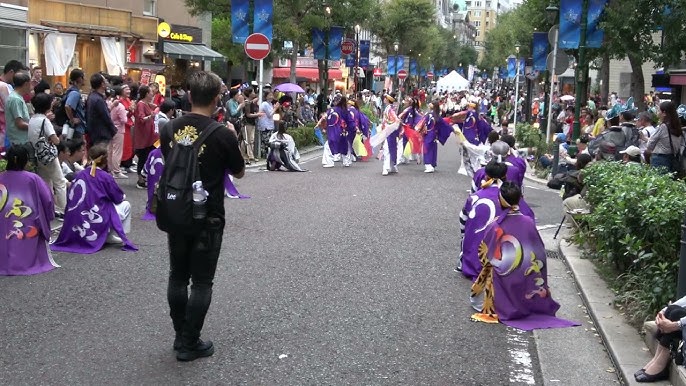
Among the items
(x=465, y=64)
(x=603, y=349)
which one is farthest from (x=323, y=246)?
(x=465, y=64)

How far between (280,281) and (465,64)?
13740 cm

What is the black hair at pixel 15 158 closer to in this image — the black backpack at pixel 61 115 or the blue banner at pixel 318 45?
the black backpack at pixel 61 115

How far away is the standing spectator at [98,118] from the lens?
43.9ft

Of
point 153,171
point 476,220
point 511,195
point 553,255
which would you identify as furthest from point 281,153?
point 511,195

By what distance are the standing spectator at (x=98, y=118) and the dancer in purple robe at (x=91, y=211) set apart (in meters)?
4.19

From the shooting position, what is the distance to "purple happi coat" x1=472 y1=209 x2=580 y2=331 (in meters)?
7.10

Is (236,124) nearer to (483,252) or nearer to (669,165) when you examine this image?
(669,165)

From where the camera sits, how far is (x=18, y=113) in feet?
34.9

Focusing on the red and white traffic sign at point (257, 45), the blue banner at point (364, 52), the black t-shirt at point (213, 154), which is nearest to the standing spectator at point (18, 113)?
the black t-shirt at point (213, 154)

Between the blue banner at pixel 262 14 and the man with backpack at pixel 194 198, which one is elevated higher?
the blue banner at pixel 262 14

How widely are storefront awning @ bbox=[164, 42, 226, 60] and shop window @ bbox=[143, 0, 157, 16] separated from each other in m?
1.42

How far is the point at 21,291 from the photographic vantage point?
7.53 metres

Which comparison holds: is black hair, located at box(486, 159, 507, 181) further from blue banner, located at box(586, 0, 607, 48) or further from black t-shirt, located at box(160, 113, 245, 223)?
blue banner, located at box(586, 0, 607, 48)

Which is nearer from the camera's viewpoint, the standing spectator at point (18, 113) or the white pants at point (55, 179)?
the standing spectator at point (18, 113)
